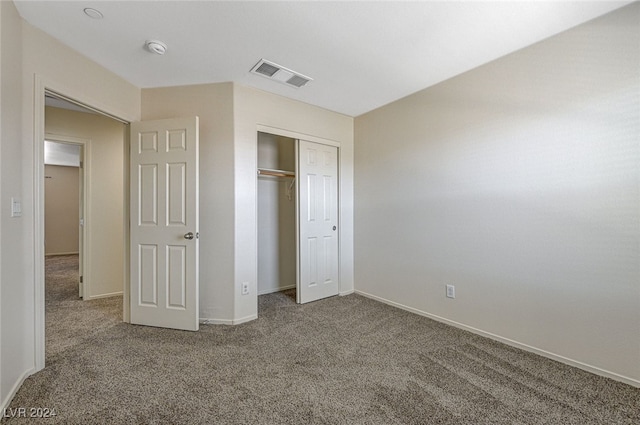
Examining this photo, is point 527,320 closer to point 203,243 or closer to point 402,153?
point 402,153

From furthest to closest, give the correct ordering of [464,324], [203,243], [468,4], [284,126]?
[284,126] → [203,243] → [464,324] → [468,4]

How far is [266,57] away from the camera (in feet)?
7.72

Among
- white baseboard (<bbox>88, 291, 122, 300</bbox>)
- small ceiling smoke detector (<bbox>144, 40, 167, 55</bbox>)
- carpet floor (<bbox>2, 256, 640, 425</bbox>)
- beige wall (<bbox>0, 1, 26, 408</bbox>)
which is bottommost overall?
carpet floor (<bbox>2, 256, 640, 425</bbox>)

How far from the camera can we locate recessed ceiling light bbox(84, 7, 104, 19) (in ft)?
5.85

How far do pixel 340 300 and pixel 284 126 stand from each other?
7.51 feet

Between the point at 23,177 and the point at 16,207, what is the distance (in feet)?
0.77

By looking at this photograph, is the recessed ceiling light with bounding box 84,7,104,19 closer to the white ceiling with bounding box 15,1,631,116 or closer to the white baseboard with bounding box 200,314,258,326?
the white ceiling with bounding box 15,1,631,116

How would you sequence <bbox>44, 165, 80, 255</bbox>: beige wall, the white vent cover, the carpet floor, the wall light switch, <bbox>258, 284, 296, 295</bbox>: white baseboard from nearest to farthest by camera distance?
the carpet floor < the wall light switch < the white vent cover < <bbox>258, 284, 296, 295</bbox>: white baseboard < <bbox>44, 165, 80, 255</bbox>: beige wall

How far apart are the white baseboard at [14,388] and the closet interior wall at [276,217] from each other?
2224mm

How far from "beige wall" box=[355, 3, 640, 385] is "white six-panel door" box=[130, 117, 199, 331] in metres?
2.29

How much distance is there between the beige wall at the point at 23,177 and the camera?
1.63m

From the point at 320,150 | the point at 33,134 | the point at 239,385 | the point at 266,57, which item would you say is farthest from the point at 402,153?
the point at 33,134

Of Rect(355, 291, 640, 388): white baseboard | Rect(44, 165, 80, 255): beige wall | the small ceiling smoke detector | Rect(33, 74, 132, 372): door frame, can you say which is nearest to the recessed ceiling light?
the small ceiling smoke detector

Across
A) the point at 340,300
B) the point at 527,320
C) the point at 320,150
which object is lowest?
the point at 340,300
